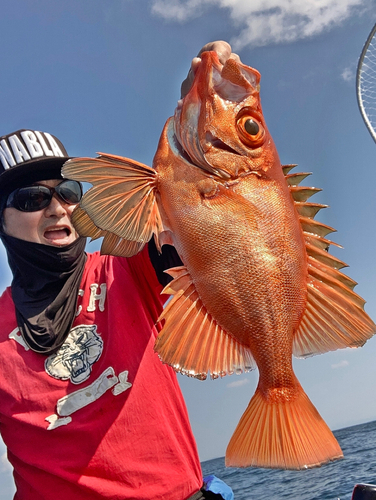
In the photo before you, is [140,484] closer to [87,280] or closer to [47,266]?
[87,280]

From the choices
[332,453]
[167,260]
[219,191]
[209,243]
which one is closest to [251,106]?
[219,191]

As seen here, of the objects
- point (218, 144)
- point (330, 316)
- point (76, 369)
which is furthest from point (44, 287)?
point (330, 316)

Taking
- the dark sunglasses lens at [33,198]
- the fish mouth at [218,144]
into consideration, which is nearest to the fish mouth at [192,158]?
the fish mouth at [218,144]

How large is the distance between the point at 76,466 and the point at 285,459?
4.69 feet

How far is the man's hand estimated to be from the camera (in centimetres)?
210

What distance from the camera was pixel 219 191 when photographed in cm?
192

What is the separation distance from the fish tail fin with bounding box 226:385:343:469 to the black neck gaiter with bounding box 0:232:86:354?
150cm

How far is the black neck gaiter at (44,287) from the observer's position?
2850 mm

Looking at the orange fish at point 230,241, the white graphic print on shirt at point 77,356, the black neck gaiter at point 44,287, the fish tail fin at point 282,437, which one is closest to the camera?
the fish tail fin at point 282,437

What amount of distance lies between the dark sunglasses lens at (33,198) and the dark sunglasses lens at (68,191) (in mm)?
93

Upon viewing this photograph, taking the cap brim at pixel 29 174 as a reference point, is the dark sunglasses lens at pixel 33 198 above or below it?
below

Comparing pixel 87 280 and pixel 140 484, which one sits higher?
pixel 87 280

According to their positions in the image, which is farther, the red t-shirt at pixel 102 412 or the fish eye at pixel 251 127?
the red t-shirt at pixel 102 412

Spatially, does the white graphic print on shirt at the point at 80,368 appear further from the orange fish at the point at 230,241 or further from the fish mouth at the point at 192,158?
the fish mouth at the point at 192,158
